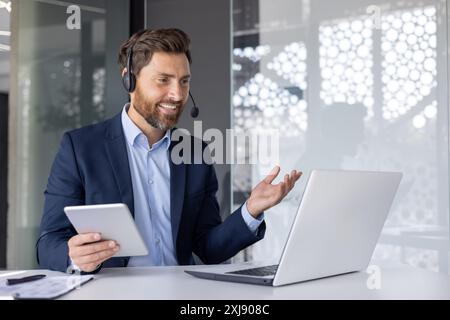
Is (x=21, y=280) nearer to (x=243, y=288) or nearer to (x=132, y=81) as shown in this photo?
(x=243, y=288)

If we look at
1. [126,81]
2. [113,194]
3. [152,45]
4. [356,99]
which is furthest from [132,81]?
[356,99]

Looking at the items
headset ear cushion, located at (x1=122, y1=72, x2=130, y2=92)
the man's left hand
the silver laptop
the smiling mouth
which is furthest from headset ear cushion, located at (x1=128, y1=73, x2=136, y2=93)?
the silver laptop

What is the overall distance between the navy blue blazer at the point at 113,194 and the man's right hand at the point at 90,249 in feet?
0.89

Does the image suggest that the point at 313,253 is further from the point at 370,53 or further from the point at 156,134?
the point at 370,53

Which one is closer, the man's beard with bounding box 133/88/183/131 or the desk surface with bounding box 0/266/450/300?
the desk surface with bounding box 0/266/450/300

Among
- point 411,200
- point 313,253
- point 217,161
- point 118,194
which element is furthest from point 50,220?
point 411,200

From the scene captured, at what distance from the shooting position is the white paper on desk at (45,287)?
1.30 metres

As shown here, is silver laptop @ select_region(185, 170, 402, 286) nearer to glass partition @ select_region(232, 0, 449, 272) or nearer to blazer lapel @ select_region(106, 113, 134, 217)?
blazer lapel @ select_region(106, 113, 134, 217)

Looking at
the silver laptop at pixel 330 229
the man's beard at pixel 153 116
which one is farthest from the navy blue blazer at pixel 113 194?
the silver laptop at pixel 330 229

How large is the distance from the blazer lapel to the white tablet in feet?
1.54

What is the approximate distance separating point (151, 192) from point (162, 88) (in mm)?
385

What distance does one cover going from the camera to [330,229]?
145 centimetres

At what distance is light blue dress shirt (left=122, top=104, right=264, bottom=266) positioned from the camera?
6.72 ft

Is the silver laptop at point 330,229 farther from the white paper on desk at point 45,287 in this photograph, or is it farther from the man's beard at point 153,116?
the man's beard at point 153,116
